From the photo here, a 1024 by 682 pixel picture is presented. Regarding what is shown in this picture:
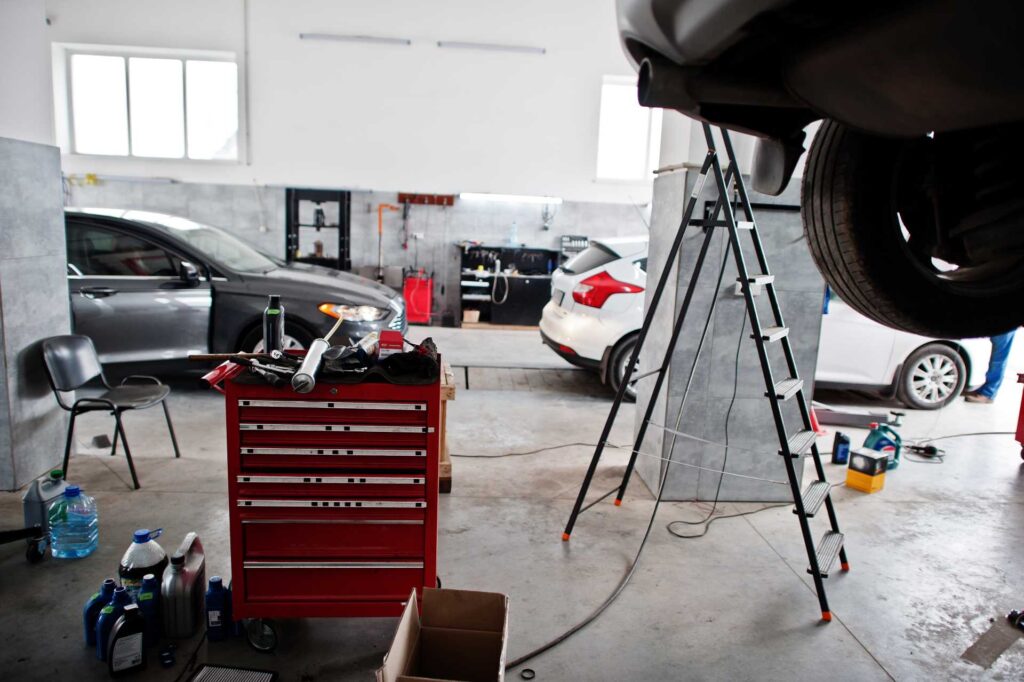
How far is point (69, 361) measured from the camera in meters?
3.57

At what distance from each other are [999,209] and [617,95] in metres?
8.47

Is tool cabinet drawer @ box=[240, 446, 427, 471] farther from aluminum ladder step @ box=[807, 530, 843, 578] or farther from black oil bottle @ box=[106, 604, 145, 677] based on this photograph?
aluminum ladder step @ box=[807, 530, 843, 578]

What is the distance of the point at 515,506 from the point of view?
3.53 meters

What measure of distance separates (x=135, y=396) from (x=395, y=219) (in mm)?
6430

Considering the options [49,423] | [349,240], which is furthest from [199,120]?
[49,423]

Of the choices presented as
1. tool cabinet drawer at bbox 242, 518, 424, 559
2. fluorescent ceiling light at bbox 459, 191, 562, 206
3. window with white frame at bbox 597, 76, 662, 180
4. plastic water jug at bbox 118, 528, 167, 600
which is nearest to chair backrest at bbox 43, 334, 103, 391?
plastic water jug at bbox 118, 528, 167, 600

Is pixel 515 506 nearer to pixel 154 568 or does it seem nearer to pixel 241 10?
pixel 154 568

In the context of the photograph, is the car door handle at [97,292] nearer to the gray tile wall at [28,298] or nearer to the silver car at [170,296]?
the silver car at [170,296]

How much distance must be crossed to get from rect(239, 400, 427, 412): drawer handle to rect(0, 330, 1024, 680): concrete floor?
818 millimetres

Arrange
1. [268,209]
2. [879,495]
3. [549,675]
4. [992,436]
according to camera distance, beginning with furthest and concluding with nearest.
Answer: [268,209]
[992,436]
[879,495]
[549,675]

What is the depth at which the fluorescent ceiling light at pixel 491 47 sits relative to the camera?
913 cm

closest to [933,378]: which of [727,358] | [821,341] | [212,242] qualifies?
[821,341]

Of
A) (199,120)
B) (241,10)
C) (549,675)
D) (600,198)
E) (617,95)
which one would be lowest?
(549,675)

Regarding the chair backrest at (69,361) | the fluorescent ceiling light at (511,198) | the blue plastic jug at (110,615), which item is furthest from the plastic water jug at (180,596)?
the fluorescent ceiling light at (511,198)
